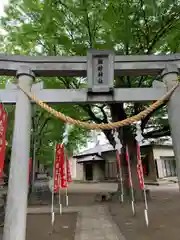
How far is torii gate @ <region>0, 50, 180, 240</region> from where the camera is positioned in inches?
190

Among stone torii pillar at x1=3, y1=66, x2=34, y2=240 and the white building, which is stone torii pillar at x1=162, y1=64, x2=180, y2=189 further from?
the white building

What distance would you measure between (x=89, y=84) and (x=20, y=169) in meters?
2.38

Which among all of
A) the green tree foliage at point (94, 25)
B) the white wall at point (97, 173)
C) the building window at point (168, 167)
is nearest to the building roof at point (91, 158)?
the white wall at point (97, 173)

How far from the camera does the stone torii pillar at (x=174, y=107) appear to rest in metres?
4.83

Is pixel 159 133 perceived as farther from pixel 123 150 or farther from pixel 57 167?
pixel 57 167

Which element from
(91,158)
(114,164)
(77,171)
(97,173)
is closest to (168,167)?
(114,164)

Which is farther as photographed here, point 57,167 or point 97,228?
point 57,167

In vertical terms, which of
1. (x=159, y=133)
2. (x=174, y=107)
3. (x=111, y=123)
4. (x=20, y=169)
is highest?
(x=159, y=133)

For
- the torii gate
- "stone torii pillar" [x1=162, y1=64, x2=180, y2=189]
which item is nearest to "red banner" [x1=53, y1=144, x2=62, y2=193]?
the torii gate

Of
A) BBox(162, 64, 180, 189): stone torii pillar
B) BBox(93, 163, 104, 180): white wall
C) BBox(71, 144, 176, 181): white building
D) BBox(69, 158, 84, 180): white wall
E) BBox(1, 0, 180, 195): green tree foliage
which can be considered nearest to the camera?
BBox(162, 64, 180, 189): stone torii pillar

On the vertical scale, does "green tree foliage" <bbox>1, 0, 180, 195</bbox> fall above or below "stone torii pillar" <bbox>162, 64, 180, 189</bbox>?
above

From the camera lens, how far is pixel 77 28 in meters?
8.04

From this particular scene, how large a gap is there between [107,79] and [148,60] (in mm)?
1116

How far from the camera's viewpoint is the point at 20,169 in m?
4.59
